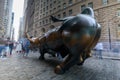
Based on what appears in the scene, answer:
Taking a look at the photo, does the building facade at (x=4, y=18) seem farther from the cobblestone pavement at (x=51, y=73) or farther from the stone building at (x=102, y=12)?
the cobblestone pavement at (x=51, y=73)

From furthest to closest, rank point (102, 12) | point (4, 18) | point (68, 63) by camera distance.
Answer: point (4, 18) < point (102, 12) < point (68, 63)

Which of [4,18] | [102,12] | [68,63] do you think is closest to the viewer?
[68,63]

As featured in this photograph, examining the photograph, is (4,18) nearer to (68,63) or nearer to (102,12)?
(102,12)

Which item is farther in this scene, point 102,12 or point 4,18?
point 4,18

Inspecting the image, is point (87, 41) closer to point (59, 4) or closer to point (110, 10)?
point (110, 10)

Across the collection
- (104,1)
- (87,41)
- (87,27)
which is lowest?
(87,41)

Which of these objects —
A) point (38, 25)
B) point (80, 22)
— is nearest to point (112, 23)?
point (80, 22)

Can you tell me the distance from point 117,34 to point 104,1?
26.1 feet

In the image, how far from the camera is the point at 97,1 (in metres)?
28.4

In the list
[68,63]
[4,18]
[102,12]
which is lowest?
[68,63]

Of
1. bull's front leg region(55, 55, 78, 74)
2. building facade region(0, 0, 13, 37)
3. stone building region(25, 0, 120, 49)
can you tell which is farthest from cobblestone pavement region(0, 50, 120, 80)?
building facade region(0, 0, 13, 37)

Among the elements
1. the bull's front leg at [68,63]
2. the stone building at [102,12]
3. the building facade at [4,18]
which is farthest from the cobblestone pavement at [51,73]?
the building facade at [4,18]

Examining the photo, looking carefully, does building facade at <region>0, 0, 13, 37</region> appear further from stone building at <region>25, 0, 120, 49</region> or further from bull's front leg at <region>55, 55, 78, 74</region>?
bull's front leg at <region>55, 55, 78, 74</region>

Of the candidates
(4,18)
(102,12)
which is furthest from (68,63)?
(4,18)
